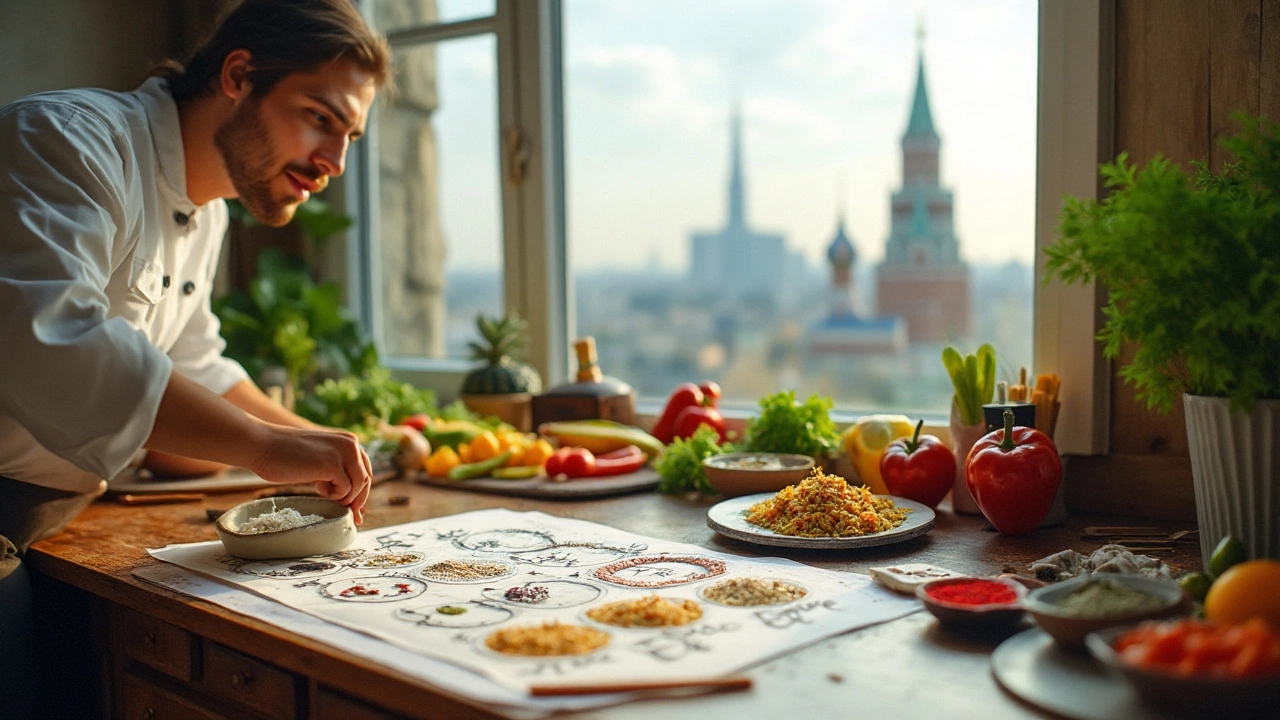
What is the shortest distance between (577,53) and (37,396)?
1.86 meters

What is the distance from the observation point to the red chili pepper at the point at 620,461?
7.47 ft

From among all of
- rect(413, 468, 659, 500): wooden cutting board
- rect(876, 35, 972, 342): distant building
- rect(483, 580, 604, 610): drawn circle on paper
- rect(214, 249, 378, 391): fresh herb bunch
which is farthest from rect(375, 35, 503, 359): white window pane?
rect(483, 580, 604, 610): drawn circle on paper

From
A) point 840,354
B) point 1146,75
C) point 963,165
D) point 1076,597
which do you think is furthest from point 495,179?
point 1076,597

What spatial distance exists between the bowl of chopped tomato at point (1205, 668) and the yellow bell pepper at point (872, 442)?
1077 millimetres

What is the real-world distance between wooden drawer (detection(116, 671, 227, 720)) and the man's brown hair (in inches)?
40.2

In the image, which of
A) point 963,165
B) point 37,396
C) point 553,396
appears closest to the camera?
point 37,396

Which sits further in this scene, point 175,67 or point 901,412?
point 901,412

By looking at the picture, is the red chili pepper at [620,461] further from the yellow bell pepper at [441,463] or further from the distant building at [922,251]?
the distant building at [922,251]

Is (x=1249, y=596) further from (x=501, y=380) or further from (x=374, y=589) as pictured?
(x=501, y=380)

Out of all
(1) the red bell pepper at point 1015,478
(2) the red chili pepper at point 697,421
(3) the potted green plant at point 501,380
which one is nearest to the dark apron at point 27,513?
(3) the potted green plant at point 501,380

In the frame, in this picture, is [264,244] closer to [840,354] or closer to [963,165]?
[840,354]

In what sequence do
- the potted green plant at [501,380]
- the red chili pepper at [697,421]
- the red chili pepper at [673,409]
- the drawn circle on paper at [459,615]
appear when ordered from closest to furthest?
the drawn circle on paper at [459,615], the red chili pepper at [697,421], the red chili pepper at [673,409], the potted green plant at [501,380]

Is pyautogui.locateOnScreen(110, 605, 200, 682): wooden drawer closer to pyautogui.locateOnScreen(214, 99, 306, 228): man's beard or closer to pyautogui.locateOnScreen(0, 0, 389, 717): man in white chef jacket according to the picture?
pyautogui.locateOnScreen(0, 0, 389, 717): man in white chef jacket

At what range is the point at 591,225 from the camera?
291 centimetres
